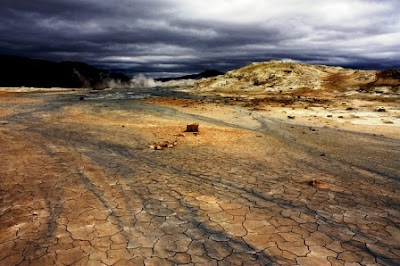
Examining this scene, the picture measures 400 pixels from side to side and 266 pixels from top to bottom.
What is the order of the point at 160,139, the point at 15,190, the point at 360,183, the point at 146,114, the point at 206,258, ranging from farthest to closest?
the point at 146,114 < the point at 160,139 < the point at 360,183 < the point at 15,190 < the point at 206,258

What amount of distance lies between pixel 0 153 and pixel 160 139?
431cm

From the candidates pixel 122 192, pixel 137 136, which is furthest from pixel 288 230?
pixel 137 136

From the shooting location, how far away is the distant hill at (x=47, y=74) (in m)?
124

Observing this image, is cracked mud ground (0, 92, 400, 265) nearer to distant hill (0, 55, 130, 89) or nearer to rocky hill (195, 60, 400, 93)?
rocky hill (195, 60, 400, 93)

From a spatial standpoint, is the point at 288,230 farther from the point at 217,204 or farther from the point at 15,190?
the point at 15,190

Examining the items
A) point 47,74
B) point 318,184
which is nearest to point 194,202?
point 318,184

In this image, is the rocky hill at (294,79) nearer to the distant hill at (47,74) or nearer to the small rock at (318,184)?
the small rock at (318,184)

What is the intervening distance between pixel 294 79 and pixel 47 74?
12276 cm

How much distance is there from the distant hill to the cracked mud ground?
118m

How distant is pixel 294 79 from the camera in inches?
1662

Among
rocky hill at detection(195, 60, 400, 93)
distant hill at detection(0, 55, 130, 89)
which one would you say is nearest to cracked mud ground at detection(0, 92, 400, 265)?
rocky hill at detection(195, 60, 400, 93)

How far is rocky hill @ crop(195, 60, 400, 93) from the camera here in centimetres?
3719

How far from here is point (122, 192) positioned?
542cm

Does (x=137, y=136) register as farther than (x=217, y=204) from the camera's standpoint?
Yes
